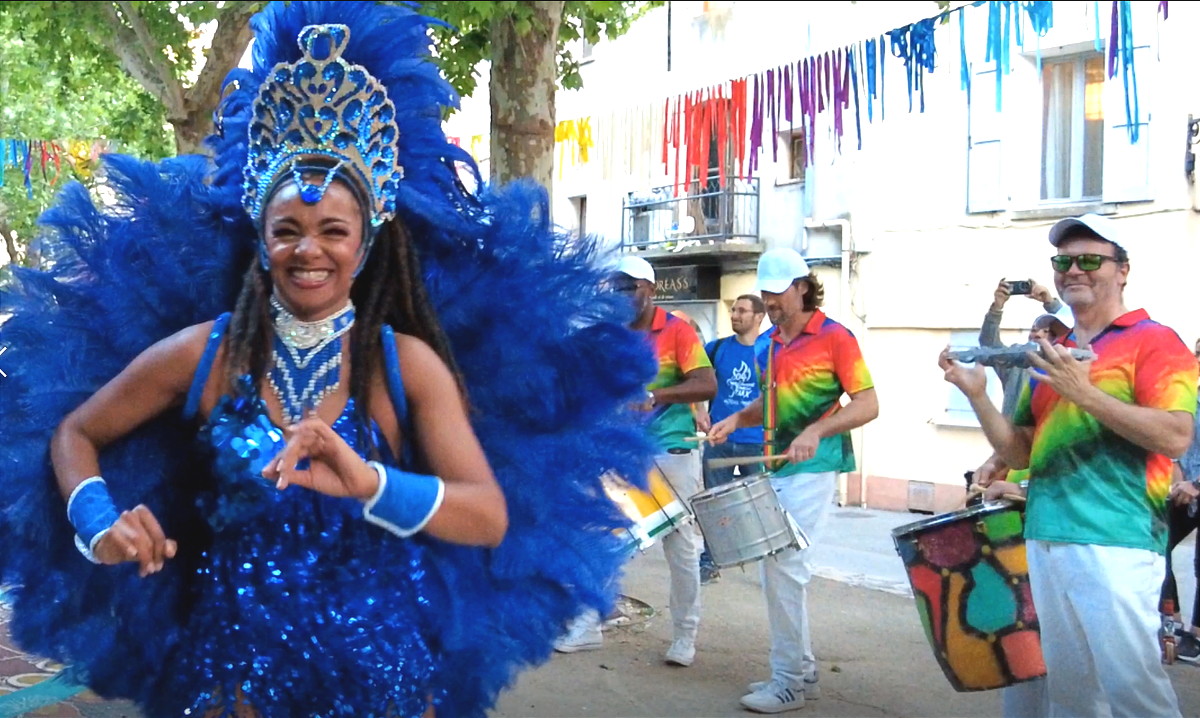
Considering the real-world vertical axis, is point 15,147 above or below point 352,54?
above

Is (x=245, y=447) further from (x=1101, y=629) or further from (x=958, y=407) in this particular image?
(x=958, y=407)

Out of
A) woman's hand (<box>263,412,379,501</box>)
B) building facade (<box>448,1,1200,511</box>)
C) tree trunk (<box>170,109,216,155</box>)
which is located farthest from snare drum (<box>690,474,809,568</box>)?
tree trunk (<box>170,109,216,155</box>)

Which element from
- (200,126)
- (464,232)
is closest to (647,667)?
(464,232)

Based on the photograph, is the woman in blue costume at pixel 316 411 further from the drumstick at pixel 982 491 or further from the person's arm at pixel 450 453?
the drumstick at pixel 982 491

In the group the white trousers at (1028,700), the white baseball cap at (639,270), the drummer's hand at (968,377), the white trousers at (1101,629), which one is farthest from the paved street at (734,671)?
the drummer's hand at (968,377)

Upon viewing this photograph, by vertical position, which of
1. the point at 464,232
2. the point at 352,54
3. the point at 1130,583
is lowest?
the point at 1130,583

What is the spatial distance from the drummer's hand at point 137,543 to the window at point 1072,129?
41.5 ft

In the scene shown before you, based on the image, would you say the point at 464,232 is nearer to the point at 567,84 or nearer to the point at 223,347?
the point at 223,347

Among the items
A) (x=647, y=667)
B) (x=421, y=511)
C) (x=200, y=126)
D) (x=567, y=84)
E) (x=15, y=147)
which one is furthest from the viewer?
(x=15, y=147)

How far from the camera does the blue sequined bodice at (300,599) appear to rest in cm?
259

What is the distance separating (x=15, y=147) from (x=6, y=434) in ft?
45.9

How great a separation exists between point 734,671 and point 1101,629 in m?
2.70

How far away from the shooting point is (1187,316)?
12.5 m

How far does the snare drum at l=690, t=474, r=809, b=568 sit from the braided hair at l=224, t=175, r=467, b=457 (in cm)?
277
